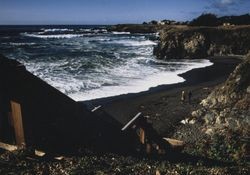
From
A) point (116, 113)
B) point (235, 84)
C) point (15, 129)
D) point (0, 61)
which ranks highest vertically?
point (0, 61)

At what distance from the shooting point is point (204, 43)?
51156 millimetres

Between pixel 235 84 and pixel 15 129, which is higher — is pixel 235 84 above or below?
below

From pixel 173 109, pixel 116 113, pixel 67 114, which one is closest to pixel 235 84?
pixel 173 109

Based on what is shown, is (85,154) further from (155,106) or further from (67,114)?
(155,106)

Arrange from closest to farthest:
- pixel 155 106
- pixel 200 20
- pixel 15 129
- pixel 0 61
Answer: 1. pixel 0 61
2. pixel 15 129
3. pixel 155 106
4. pixel 200 20

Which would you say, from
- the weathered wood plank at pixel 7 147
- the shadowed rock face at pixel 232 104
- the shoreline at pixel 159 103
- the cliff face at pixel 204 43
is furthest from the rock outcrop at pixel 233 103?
the cliff face at pixel 204 43

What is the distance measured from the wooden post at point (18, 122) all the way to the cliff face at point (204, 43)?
4502 centimetres

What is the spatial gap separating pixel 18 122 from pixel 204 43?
47.9 m

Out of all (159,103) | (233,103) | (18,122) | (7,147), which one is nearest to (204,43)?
(159,103)

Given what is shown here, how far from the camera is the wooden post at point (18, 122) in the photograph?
18.6ft

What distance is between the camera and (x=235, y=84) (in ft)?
57.3

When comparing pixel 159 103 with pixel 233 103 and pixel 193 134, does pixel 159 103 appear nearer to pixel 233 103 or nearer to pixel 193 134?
pixel 233 103

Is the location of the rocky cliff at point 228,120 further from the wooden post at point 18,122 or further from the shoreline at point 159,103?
the wooden post at point 18,122

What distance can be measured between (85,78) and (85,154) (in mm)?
22709
